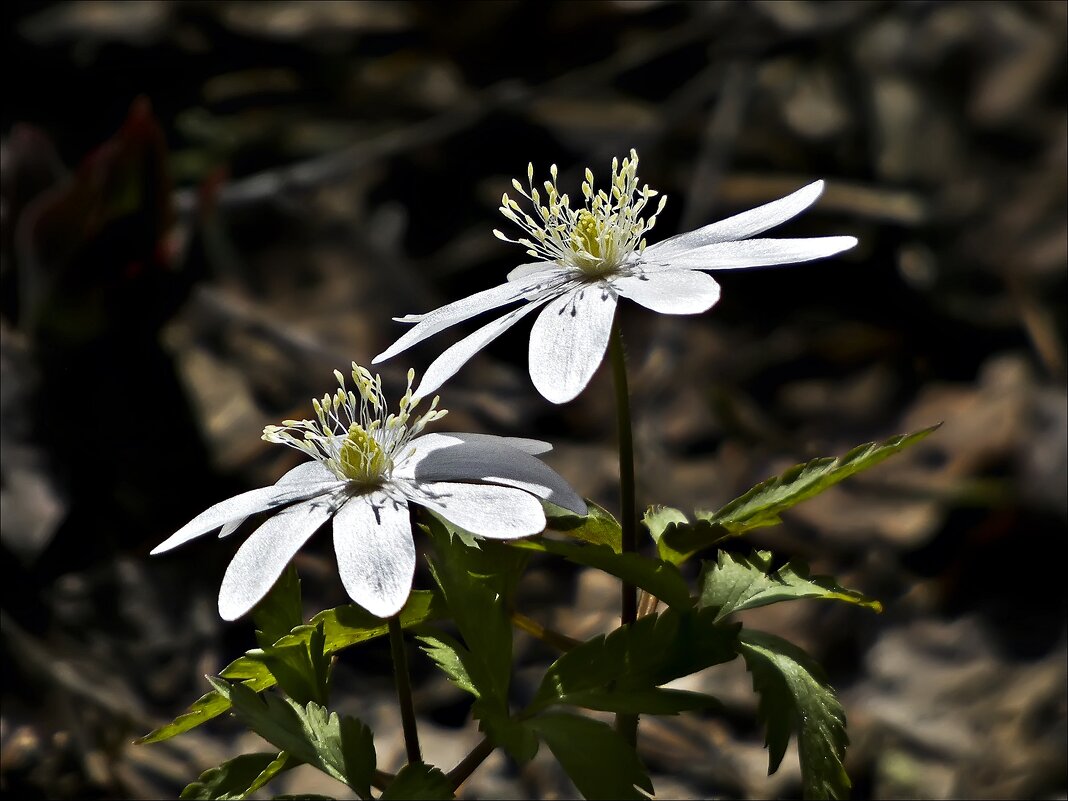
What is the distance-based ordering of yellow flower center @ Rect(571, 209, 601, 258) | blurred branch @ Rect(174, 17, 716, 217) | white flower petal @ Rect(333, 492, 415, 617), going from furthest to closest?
blurred branch @ Rect(174, 17, 716, 217), yellow flower center @ Rect(571, 209, 601, 258), white flower petal @ Rect(333, 492, 415, 617)

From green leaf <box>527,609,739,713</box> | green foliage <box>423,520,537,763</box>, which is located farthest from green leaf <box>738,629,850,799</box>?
green foliage <box>423,520,537,763</box>

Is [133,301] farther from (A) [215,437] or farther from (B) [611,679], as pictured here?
(B) [611,679]

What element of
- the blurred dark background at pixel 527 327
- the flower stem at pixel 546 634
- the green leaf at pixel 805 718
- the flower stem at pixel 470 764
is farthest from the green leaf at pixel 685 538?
the blurred dark background at pixel 527 327

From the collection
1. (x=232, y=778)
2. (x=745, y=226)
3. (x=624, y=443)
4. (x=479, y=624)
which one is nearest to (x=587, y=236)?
(x=745, y=226)

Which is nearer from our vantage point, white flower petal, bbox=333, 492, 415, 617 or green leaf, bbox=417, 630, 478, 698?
white flower petal, bbox=333, 492, 415, 617

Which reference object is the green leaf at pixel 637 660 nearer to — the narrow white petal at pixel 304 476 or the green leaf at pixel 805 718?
the green leaf at pixel 805 718

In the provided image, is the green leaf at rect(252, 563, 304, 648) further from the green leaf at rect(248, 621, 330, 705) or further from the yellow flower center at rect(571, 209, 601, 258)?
the yellow flower center at rect(571, 209, 601, 258)
